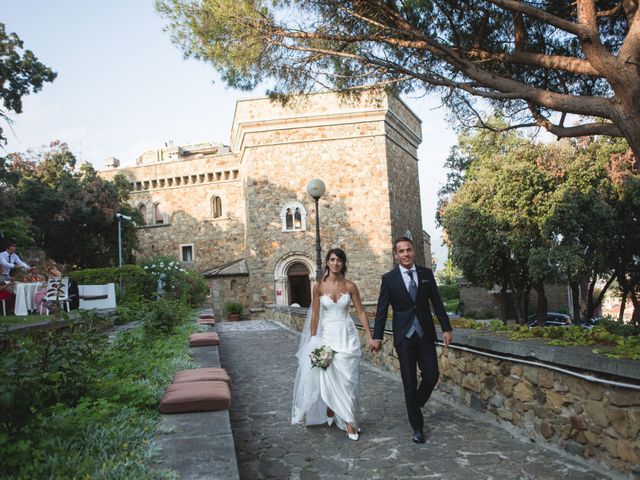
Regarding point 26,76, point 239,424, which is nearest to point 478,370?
point 239,424

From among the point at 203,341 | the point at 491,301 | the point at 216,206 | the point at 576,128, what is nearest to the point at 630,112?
the point at 576,128

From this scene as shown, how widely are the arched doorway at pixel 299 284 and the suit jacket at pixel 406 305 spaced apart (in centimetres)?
2058

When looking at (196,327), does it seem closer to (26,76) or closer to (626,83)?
(626,83)

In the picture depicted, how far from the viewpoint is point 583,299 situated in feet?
103

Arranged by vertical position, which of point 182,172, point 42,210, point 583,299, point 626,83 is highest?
point 182,172

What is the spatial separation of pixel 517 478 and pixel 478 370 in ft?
5.78

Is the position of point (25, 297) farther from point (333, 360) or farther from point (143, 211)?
point (143, 211)

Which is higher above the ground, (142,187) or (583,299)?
(142,187)

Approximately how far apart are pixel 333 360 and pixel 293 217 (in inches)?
818

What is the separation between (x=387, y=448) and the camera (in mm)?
4363

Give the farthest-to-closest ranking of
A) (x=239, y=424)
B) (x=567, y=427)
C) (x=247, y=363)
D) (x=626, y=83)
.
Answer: (x=247, y=363), (x=626, y=83), (x=239, y=424), (x=567, y=427)

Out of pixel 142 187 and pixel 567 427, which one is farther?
pixel 142 187

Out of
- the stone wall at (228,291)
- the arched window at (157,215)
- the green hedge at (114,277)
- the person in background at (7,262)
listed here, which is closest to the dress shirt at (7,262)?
the person in background at (7,262)

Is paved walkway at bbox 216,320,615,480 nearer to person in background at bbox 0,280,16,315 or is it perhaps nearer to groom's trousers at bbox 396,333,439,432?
groom's trousers at bbox 396,333,439,432
